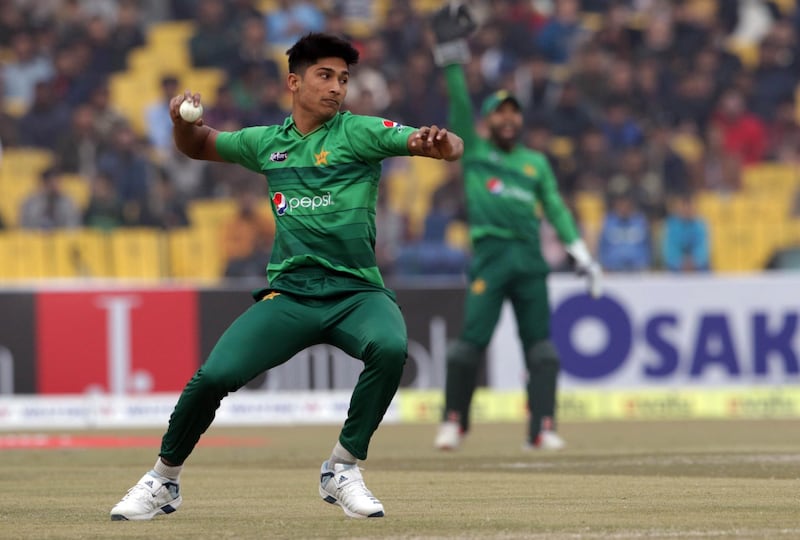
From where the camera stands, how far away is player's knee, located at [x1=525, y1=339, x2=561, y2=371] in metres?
12.2

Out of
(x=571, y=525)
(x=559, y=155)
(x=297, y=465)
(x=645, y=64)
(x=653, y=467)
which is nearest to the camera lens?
(x=571, y=525)

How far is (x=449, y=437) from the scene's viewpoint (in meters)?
12.2

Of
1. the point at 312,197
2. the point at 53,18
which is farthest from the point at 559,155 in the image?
the point at 312,197

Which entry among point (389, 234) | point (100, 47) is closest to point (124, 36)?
point (100, 47)

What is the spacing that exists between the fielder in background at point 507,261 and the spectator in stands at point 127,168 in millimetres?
7008

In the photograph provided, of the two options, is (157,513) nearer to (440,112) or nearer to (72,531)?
(72,531)

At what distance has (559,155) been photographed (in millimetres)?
20297

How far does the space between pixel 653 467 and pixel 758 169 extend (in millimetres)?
11802

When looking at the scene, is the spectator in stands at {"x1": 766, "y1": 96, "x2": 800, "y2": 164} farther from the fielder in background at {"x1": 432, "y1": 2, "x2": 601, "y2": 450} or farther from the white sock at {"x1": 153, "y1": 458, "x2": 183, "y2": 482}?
the white sock at {"x1": 153, "y1": 458, "x2": 183, "y2": 482}

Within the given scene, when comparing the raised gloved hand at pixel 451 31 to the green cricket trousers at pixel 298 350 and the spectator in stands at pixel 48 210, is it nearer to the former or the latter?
the green cricket trousers at pixel 298 350

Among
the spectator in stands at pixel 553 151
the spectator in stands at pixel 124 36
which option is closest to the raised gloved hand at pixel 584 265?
the spectator in stands at pixel 553 151

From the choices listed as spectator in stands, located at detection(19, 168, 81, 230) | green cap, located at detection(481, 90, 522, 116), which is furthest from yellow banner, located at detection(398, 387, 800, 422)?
green cap, located at detection(481, 90, 522, 116)

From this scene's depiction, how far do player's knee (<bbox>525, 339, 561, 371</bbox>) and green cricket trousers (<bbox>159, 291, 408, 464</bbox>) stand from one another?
505cm

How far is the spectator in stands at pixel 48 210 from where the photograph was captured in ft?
59.2
